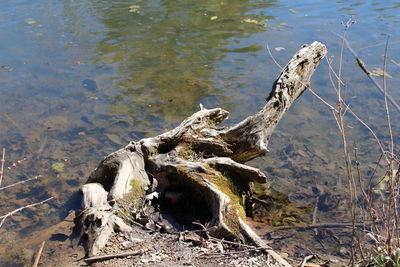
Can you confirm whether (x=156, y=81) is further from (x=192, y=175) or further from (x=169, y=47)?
(x=192, y=175)

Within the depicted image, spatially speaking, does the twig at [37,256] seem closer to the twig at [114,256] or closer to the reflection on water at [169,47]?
the twig at [114,256]

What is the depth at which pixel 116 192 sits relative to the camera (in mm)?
4824

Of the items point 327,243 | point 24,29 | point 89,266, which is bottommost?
point 327,243

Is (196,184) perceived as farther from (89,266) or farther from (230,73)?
(230,73)

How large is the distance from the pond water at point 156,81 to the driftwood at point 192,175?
3.25 feet

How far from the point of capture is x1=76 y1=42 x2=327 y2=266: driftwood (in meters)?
4.40

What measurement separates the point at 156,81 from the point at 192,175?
4.55m

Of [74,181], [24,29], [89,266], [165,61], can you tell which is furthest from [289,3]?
[89,266]

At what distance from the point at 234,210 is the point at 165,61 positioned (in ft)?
20.0

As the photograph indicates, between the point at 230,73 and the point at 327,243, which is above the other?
the point at 230,73

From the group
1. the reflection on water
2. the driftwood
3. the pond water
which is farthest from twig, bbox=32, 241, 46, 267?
the reflection on water

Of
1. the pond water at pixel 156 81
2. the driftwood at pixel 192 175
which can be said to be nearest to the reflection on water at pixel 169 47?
the pond water at pixel 156 81

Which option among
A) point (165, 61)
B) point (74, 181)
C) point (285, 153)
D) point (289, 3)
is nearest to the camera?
point (74, 181)

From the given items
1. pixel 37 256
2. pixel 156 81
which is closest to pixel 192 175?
pixel 37 256
